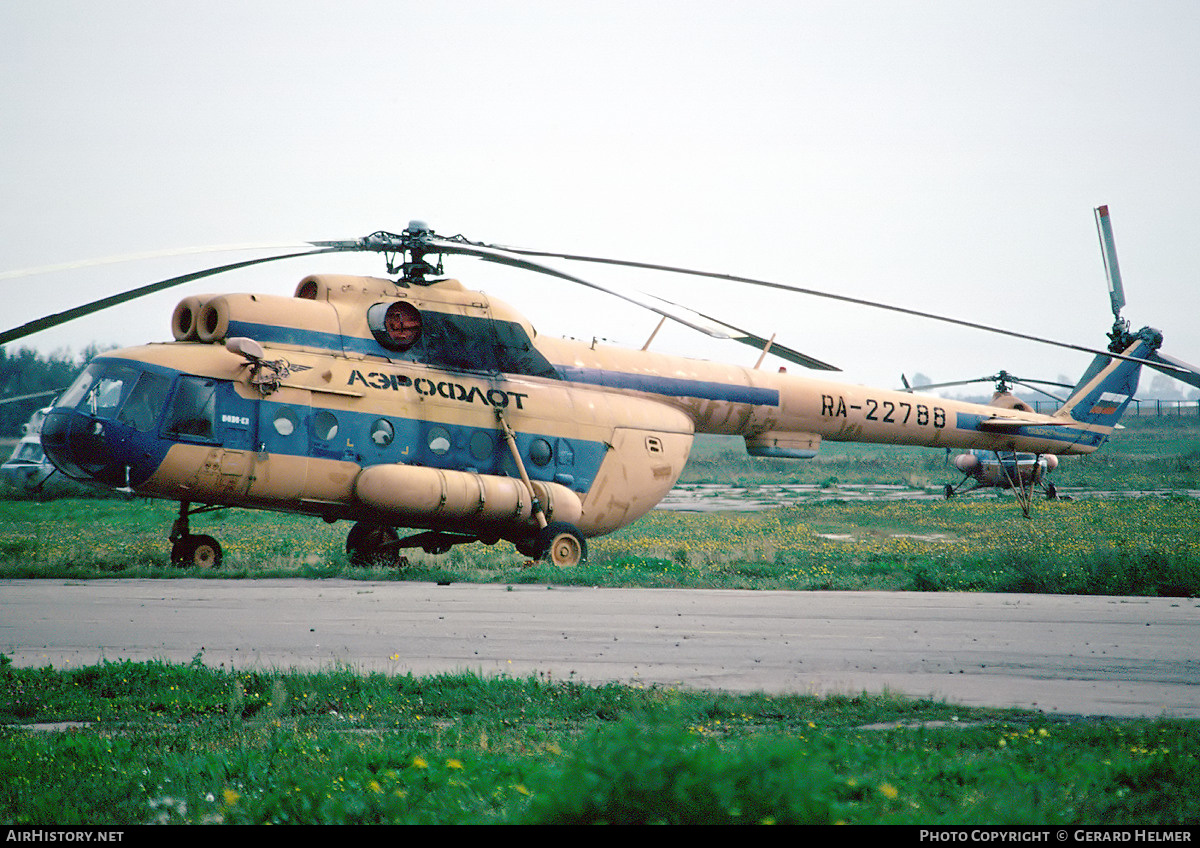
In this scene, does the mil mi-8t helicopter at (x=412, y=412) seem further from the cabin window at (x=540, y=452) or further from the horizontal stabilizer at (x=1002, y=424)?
the horizontal stabilizer at (x=1002, y=424)

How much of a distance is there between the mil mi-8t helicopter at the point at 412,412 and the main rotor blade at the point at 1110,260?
32.7ft

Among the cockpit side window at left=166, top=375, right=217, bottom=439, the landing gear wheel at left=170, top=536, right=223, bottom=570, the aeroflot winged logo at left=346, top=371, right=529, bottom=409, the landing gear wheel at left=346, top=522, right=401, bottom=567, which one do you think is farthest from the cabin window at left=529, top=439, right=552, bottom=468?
the landing gear wheel at left=170, top=536, right=223, bottom=570

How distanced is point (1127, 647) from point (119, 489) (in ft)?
42.4

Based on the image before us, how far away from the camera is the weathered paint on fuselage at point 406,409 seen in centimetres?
A: 1387

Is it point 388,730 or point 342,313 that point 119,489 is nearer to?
point 342,313

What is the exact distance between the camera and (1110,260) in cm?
2828

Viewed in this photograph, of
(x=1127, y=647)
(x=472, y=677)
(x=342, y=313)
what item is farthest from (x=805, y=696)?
(x=342, y=313)

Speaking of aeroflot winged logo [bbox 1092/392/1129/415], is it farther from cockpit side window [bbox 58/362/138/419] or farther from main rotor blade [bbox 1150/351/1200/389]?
cockpit side window [bbox 58/362/138/419]

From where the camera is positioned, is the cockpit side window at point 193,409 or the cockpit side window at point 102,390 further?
the cockpit side window at point 193,409

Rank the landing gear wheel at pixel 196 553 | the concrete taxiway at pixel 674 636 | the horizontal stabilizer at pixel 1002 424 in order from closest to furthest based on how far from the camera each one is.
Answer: the concrete taxiway at pixel 674 636, the landing gear wheel at pixel 196 553, the horizontal stabilizer at pixel 1002 424

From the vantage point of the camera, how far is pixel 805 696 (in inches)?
305

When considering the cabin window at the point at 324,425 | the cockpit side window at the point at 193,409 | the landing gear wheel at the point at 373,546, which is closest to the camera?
the cockpit side window at the point at 193,409

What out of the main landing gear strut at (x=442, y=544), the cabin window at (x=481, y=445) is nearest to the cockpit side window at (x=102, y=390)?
the main landing gear strut at (x=442, y=544)

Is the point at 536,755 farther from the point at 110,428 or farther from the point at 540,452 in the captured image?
the point at 540,452
